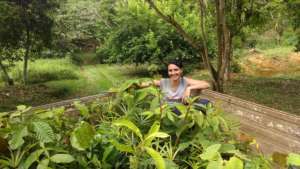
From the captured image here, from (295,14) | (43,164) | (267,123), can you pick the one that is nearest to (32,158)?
(43,164)

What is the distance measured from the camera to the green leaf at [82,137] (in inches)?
50.5

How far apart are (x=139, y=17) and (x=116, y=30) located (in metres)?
0.98

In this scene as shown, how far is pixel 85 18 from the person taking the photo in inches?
559

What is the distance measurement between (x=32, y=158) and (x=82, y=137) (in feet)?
0.58

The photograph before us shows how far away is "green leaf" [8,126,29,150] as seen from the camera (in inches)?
48.4

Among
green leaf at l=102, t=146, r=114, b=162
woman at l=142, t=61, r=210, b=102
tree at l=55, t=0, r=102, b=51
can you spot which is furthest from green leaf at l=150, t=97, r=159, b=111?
tree at l=55, t=0, r=102, b=51

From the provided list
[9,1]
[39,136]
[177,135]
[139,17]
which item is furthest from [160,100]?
[139,17]

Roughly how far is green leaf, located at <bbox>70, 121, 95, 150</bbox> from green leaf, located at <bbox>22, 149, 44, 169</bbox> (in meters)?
0.12

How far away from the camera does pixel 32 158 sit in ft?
3.99

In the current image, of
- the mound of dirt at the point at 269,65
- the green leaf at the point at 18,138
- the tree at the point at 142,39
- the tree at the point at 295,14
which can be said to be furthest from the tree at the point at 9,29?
the mound of dirt at the point at 269,65

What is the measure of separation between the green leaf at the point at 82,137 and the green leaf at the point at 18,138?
16cm

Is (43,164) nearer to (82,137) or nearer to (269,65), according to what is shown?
(82,137)

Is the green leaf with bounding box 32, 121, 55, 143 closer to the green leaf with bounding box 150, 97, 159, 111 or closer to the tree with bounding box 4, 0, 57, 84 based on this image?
the green leaf with bounding box 150, 97, 159, 111

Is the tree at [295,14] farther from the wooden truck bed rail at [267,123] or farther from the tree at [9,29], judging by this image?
the tree at [9,29]
